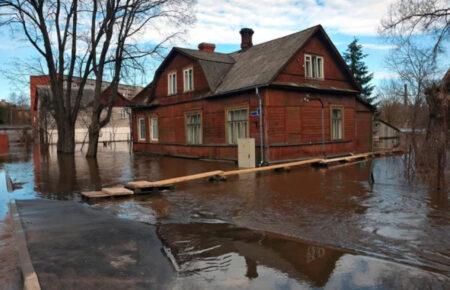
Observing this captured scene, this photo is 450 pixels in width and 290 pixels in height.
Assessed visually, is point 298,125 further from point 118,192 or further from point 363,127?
point 118,192

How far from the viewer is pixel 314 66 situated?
22500 mm

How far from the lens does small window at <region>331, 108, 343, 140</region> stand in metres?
23.1

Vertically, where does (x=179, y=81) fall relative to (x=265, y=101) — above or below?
above

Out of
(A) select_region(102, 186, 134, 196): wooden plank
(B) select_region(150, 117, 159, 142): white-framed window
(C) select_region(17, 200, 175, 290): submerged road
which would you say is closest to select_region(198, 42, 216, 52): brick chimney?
(B) select_region(150, 117, 159, 142): white-framed window

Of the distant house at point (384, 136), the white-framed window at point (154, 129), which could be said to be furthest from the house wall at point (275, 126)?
the distant house at point (384, 136)

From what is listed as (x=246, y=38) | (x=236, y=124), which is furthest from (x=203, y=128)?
(x=246, y=38)

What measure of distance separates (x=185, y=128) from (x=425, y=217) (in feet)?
61.1

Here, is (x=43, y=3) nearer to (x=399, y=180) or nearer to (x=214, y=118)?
(x=214, y=118)

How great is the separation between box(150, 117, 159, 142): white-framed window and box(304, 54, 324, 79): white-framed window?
37.5ft

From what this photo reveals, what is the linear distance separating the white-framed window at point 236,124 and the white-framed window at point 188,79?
4065 millimetres

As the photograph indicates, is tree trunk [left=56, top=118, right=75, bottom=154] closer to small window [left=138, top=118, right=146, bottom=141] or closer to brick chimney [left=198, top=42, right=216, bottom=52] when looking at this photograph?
small window [left=138, top=118, right=146, bottom=141]

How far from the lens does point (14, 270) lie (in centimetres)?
577

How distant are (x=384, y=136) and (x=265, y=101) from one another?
1537 cm

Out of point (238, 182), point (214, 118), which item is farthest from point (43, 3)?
point (238, 182)
